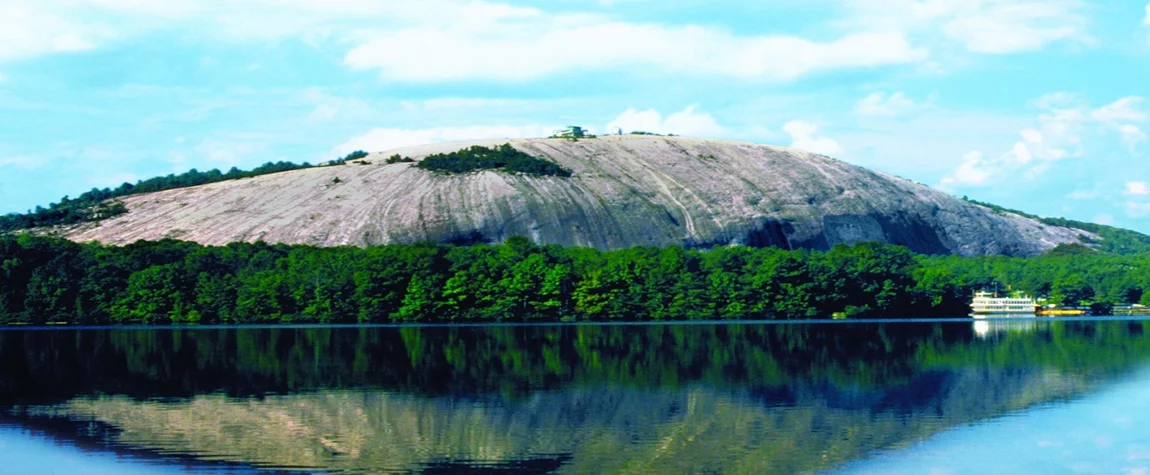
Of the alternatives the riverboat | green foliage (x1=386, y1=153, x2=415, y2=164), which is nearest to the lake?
the riverboat

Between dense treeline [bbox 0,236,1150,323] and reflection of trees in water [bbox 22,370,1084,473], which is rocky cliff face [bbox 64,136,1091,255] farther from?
reflection of trees in water [bbox 22,370,1084,473]

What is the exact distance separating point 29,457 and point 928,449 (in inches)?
925

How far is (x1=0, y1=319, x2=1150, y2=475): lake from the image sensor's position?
3666 centimetres

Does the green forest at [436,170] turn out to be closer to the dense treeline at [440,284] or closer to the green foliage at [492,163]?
the green foliage at [492,163]

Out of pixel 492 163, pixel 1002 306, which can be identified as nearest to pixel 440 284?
pixel 1002 306

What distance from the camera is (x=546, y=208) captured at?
16962 centimetres

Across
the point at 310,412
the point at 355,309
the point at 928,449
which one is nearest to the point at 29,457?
the point at 310,412

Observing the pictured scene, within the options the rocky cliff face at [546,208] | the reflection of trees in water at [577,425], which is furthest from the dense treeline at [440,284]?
the reflection of trees in water at [577,425]

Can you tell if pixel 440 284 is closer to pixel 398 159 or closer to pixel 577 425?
pixel 398 159

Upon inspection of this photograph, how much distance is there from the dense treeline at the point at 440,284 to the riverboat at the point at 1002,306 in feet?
35.3

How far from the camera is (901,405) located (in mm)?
48438

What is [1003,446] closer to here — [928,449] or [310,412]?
[928,449]

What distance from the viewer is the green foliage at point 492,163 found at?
185 m

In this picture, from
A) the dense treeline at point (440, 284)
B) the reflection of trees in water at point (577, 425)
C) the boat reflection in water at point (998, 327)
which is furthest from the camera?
the dense treeline at point (440, 284)
